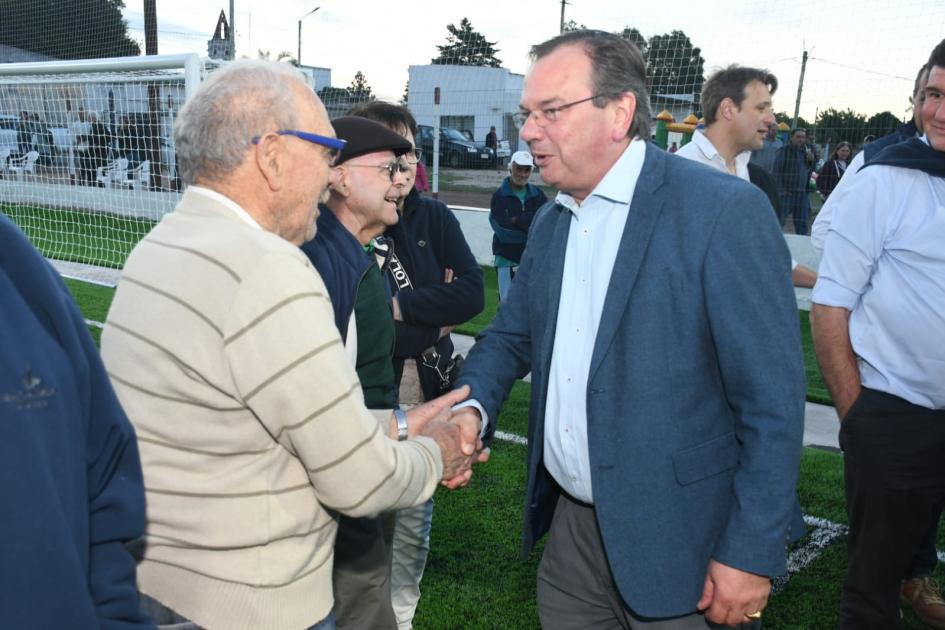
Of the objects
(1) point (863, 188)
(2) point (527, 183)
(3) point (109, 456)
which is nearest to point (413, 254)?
(1) point (863, 188)

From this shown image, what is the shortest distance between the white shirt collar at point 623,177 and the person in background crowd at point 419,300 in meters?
1.25

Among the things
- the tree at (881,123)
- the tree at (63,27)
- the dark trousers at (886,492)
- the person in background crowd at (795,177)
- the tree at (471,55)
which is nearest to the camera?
the dark trousers at (886,492)

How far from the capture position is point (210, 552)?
1715 mm

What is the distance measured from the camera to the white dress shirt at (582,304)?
223 centimetres

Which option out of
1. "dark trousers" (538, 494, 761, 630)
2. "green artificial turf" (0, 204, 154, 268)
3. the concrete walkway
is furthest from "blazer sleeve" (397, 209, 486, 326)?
"green artificial turf" (0, 204, 154, 268)

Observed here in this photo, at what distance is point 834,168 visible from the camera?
1242 cm

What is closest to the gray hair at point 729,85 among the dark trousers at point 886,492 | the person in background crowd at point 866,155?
the person in background crowd at point 866,155

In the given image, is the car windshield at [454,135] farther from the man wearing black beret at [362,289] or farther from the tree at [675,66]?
the man wearing black beret at [362,289]

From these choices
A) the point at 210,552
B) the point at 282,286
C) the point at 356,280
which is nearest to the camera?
the point at 282,286

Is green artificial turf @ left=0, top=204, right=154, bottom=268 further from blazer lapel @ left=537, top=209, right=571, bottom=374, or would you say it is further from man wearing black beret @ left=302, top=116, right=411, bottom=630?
blazer lapel @ left=537, top=209, right=571, bottom=374

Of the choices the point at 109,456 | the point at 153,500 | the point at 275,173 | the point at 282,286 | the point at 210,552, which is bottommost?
the point at 210,552

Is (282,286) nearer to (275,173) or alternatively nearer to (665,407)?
(275,173)

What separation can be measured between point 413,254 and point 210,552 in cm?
216

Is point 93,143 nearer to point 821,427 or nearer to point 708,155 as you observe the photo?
point 708,155
